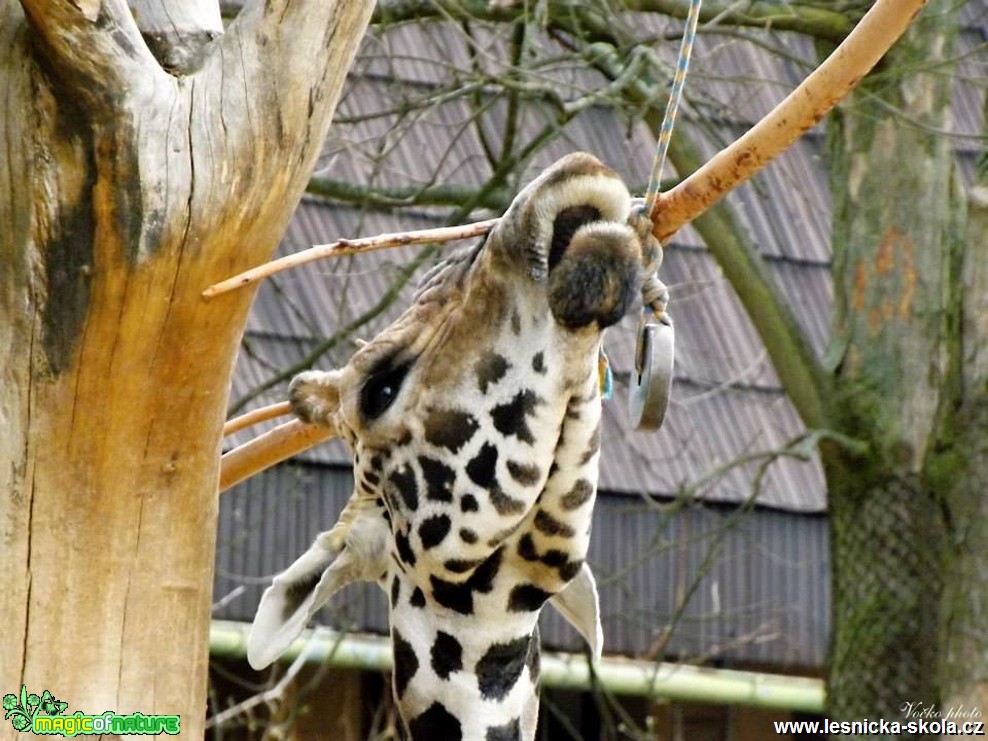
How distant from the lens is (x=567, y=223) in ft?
6.17

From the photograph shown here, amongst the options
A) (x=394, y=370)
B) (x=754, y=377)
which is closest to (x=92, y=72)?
(x=394, y=370)

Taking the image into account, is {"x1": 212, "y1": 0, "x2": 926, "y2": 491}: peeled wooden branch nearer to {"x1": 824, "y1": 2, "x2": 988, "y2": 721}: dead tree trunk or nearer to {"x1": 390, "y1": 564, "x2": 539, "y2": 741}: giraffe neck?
{"x1": 390, "y1": 564, "x2": 539, "y2": 741}: giraffe neck

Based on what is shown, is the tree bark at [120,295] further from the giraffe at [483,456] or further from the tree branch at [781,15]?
the tree branch at [781,15]

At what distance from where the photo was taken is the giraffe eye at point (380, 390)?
2.07m

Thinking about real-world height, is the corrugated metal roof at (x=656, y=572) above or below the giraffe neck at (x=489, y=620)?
above

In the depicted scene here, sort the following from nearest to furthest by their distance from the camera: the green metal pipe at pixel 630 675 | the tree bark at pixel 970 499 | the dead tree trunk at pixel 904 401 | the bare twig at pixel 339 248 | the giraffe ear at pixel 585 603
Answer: the bare twig at pixel 339 248 < the giraffe ear at pixel 585 603 < the tree bark at pixel 970 499 < the dead tree trunk at pixel 904 401 < the green metal pipe at pixel 630 675

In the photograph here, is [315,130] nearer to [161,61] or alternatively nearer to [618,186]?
[161,61]

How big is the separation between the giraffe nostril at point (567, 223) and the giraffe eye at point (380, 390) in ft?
0.89

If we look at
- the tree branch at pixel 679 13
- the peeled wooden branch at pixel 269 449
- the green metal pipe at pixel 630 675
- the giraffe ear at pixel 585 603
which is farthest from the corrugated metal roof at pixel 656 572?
the giraffe ear at pixel 585 603

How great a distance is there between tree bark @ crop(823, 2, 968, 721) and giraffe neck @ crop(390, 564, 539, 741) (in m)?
3.35

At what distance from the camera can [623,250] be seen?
1.85 meters

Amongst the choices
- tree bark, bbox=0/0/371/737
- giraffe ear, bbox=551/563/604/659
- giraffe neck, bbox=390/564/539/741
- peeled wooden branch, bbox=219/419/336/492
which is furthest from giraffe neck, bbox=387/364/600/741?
peeled wooden branch, bbox=219/419/336/492

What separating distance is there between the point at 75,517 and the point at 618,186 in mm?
728

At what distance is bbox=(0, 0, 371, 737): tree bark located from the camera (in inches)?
79.0
